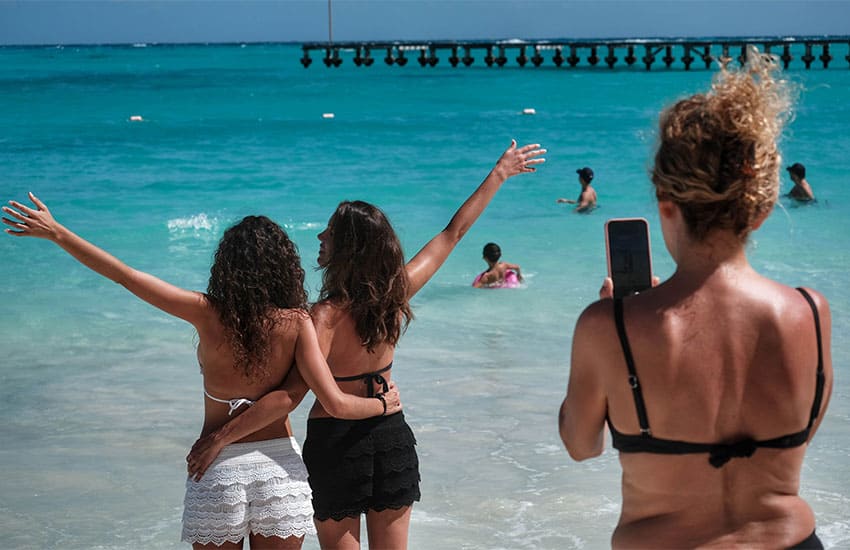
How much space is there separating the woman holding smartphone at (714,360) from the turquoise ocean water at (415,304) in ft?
0.47

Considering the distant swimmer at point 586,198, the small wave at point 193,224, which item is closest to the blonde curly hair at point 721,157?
the small wave at point 193,224

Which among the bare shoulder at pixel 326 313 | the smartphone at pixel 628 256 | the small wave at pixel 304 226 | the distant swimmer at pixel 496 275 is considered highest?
the smartphone at pixel 628 256

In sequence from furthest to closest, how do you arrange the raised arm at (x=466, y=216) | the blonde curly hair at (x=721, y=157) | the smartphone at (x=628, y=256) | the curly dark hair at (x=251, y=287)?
the raised arm at (x=466, y=216) < the curly dark hair at (x=251, y=287) < the smartphone at (x=628, y=256) < the blonde curly hair at (x=721, y=157)

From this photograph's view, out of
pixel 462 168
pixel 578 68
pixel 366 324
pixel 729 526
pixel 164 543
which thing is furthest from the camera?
pixel 578 68

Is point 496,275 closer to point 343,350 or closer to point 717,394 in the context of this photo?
point 343,350

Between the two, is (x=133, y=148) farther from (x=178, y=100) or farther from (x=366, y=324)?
(x=366, y=324)

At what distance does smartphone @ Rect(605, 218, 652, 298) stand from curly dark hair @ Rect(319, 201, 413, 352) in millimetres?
943

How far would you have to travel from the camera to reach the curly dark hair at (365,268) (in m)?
3.23

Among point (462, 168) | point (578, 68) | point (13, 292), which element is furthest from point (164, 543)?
point (578, 68)

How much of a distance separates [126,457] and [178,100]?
42.7 m

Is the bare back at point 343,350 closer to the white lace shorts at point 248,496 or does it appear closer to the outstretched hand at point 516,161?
the white lace shorts at point 248,496

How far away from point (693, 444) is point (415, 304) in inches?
336

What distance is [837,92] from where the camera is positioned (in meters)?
43.5

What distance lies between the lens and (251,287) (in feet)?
10.1
